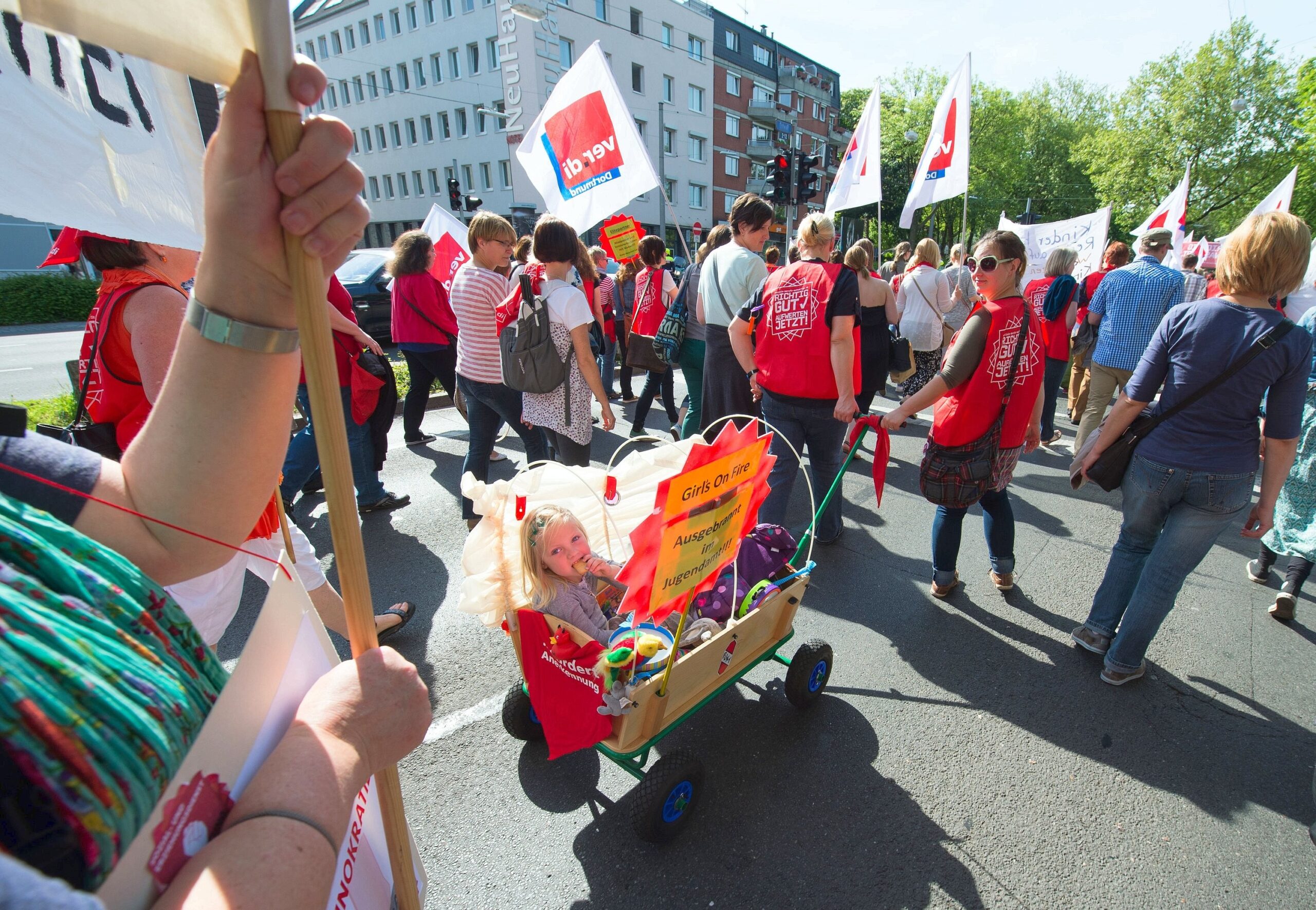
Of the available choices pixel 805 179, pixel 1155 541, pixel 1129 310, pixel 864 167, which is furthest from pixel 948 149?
pixel 805 179

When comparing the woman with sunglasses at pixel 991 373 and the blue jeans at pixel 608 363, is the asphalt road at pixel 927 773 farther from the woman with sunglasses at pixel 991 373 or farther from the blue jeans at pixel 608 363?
the blue jeans at pixel 608 363

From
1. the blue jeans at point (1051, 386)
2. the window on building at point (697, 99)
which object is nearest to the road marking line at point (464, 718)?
the blue jeans at point (1051, 386)

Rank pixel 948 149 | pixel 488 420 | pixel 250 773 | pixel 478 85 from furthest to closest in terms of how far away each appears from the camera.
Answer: pixel 478 85
pixel 948 149
pixel 488 420
pixel 250 773

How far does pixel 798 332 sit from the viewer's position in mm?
3545

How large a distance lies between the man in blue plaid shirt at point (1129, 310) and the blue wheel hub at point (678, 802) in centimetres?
440

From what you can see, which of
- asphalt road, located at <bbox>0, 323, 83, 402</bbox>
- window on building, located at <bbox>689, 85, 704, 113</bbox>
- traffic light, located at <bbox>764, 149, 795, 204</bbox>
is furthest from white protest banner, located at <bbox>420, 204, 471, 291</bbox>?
window on building, located at <bbox>689, 85, 704, 113</bbox>

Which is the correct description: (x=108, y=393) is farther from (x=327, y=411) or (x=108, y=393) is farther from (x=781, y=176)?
(x=781, y=176)

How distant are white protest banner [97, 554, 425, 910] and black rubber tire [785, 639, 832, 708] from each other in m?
1.89

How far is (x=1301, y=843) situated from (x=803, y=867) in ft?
5.73

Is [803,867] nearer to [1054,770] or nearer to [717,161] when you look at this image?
[1054,770]

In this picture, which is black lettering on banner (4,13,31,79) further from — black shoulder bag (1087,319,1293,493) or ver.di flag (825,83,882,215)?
ver.di flag (825,83,882,215)

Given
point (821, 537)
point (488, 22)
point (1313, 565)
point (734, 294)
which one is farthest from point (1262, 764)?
point (488, 22)

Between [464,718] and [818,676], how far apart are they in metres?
1.54

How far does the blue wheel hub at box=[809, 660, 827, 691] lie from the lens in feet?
8.93
